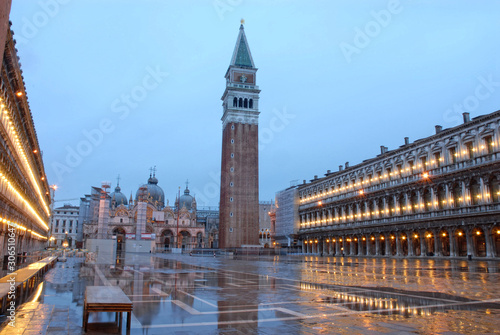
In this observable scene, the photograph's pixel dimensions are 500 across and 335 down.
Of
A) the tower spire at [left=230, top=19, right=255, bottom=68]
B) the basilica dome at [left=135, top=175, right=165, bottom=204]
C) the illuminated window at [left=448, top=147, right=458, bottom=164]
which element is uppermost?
the tower spire at [left=230, top=19, right=255, bottom=68]

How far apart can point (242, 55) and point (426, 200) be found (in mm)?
63515

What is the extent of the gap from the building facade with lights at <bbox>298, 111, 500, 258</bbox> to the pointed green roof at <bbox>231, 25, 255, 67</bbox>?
1579 inches

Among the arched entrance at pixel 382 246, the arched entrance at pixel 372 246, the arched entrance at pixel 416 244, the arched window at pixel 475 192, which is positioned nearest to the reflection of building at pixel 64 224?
the arched entrance at pixel 372 246

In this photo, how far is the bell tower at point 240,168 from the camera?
87.4 meters

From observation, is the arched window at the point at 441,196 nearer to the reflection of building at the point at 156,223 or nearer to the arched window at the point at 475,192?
the arched window at the point at 475,192

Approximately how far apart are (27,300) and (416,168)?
174ft

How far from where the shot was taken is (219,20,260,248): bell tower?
87438 millimetres

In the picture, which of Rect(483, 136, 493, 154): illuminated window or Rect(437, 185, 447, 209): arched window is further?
Rect(437, 185, 447, 209): arched window

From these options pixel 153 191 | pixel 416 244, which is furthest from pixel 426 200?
pixel 153 191

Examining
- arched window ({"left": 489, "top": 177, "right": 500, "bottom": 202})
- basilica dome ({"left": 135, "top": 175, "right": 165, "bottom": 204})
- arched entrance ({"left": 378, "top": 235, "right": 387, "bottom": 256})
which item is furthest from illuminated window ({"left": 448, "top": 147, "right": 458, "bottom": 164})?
basilica dome ({"left": 135, "top": 175, "right": 165, "bottom": 204})

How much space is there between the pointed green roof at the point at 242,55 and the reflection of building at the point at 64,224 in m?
96.1

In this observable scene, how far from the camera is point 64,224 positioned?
15088 centimetres

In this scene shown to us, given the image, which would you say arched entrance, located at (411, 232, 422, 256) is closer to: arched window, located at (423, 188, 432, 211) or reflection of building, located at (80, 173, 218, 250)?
arched window, located at (423, 188, 432, 211)

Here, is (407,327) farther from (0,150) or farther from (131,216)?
(131,216)
